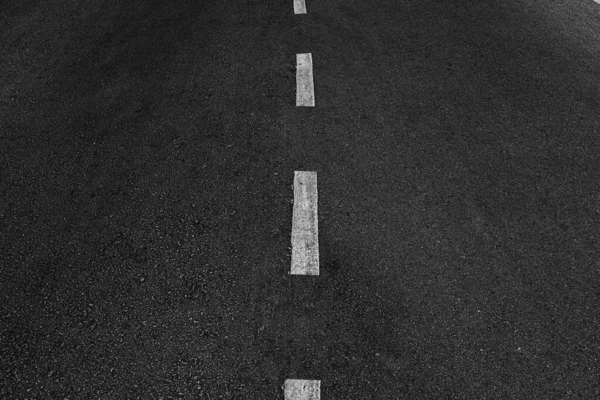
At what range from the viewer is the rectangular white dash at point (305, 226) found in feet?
13.7

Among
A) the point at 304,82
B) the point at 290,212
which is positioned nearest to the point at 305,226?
the point at 290,212

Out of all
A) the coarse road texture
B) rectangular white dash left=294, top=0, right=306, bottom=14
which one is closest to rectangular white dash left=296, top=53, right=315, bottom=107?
the coarse road texture

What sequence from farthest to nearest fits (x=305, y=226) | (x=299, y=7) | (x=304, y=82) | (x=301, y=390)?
1. (x=299, y=7)
2. (x=304, y=82)
3. (x=305, y=226)
4. (x=301, y=390)

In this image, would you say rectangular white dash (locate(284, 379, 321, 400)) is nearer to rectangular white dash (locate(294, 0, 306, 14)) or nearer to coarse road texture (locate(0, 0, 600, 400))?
coarse road texture (locate(0, 0, 600, 400))

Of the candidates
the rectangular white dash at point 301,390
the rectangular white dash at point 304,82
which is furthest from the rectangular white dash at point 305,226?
the rectangular white dash at point 304,82

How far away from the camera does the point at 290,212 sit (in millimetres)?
4637

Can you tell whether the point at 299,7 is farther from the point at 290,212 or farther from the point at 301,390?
the point at 301,390

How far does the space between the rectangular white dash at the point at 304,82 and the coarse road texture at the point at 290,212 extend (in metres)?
0.09

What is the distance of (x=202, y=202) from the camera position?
475cm

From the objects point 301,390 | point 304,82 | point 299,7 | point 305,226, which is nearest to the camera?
point 301,390

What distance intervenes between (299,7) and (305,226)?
201 inches

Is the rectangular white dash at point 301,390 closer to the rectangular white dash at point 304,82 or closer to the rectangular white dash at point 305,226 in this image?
the rectangular white dash at point 305,226

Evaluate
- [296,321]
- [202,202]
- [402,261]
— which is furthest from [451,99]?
[296,321]

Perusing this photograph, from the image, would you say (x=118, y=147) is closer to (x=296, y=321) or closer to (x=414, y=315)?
(x=296, y=321)
